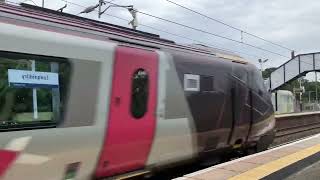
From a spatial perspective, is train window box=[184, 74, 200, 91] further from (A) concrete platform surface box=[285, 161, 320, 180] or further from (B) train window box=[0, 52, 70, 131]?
(B) train window box=[0, 52, 70, 131]

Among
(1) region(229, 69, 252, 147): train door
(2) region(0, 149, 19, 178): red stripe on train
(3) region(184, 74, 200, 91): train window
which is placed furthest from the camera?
(1) region(229, 69, 252, 147): train door

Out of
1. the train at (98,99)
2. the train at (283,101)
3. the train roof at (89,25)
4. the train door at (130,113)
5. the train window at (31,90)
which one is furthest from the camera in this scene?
the train at (283,101)

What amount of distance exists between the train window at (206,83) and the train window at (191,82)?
16cm

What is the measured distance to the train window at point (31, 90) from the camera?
6027 millimetres

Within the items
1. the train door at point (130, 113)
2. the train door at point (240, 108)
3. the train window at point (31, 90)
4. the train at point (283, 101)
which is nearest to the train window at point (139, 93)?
the train door at point (130, 113)

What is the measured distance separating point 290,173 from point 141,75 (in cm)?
282

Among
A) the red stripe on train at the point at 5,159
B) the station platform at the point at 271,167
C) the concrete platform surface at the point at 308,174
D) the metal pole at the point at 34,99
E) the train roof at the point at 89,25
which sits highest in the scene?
the train roof at the point at 89,25

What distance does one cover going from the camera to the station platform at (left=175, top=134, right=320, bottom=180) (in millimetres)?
7656

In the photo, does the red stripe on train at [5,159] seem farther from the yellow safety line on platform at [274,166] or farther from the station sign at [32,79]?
the yellow safety line on platform at [274,166]

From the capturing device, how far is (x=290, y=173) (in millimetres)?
8367

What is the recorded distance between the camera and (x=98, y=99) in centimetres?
730

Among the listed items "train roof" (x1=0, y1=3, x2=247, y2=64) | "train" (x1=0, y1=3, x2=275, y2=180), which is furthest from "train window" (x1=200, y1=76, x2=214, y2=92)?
"train roof" (x1=0, y1=3, x2=247, y2=64)

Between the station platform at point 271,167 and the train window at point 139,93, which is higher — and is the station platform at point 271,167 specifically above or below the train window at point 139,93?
below

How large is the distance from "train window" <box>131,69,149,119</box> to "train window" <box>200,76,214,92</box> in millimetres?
2028
